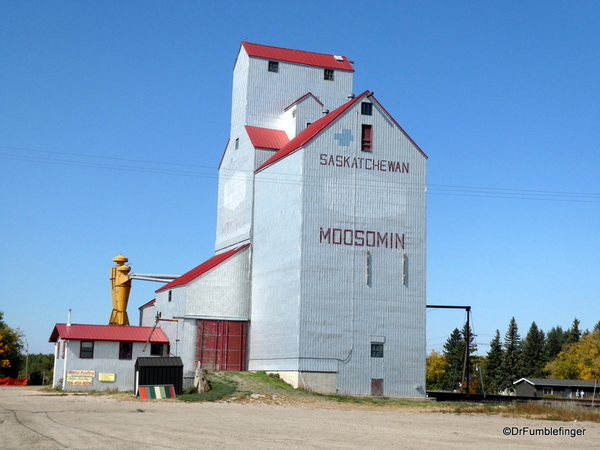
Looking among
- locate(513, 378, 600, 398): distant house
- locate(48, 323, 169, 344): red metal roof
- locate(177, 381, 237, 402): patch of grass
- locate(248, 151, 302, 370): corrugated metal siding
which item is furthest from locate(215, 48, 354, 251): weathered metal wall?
locate(513, 378, 600, 398): distant house

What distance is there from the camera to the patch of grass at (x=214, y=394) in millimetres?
41000

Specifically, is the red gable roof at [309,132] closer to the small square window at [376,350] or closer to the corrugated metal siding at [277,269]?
the corrugated metal siding at [277,269]

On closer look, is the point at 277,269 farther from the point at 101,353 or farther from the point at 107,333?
the point at 101,353

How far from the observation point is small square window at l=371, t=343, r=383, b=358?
4925 centimetres

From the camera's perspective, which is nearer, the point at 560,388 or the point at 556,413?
the point at 556,413

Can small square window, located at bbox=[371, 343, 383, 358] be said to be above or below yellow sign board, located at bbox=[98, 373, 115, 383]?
above

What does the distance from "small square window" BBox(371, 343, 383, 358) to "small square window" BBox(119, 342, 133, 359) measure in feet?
55.4

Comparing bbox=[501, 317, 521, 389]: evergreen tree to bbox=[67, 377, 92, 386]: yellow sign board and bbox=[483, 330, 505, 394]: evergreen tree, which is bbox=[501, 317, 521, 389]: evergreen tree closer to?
bbox=[483, 330, 505, 394]: evergreen tree

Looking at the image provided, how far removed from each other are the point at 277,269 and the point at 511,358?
82.6 metres

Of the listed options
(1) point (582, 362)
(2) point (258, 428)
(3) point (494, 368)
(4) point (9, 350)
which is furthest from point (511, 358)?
(2) point (258, 428)

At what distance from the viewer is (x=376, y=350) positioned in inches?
1944

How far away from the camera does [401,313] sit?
50.2m

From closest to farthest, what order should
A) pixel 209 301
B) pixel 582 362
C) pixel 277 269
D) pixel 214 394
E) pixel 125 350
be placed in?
pixel 214 394 < pixel 277 269 < pixel 209 301 < pixel 125 350 < pixel 582 362

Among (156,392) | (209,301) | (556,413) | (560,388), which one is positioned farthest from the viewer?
(560,388)
